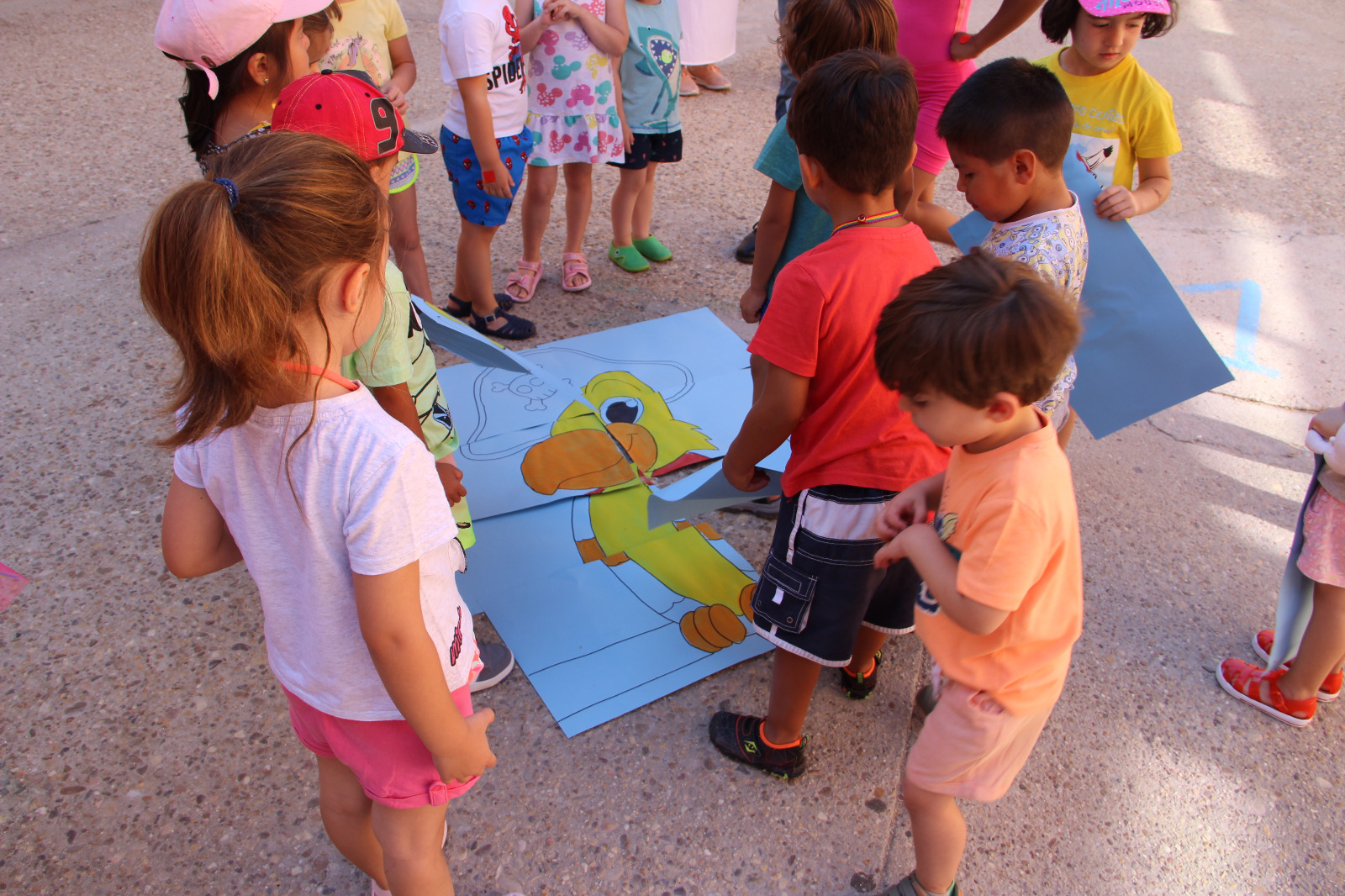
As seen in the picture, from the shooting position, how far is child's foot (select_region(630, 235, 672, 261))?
12.6 feet

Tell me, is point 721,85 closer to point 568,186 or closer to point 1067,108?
point 568,186

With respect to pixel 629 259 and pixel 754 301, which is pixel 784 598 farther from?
pixel 629 259

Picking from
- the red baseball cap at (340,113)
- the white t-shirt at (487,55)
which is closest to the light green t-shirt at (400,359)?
the red baseball cap at (340,113)

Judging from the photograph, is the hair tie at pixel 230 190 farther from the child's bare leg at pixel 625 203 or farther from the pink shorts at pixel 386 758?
the child's bare leg at pixel 625 203

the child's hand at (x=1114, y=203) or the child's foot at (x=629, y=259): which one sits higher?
the child's hand at (x=1114, y=203)

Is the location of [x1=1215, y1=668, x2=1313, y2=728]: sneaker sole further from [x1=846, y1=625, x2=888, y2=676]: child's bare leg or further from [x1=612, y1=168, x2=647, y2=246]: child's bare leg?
[x1=612, y1=168, x2=647, y2=246]: child's bare leg

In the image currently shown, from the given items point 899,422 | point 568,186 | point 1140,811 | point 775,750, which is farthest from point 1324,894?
point 568,186

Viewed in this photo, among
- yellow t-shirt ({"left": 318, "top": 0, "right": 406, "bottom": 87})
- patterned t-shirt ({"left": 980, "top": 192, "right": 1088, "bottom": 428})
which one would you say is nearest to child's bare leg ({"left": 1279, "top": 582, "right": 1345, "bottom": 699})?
patterned t-shirt ({"left": 980, "top": 192, "right": 1088, "bottom": 428})

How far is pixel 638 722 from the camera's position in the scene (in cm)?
191

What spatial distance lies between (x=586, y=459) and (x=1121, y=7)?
75.2 inches

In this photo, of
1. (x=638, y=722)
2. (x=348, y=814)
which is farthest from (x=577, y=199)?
(x=348, y=814)

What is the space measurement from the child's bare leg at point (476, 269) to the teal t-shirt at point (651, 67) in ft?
2.67

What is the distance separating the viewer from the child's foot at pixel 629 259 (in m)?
3.73

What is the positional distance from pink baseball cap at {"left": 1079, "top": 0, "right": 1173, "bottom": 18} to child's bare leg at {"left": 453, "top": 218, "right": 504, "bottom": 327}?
1.99m
